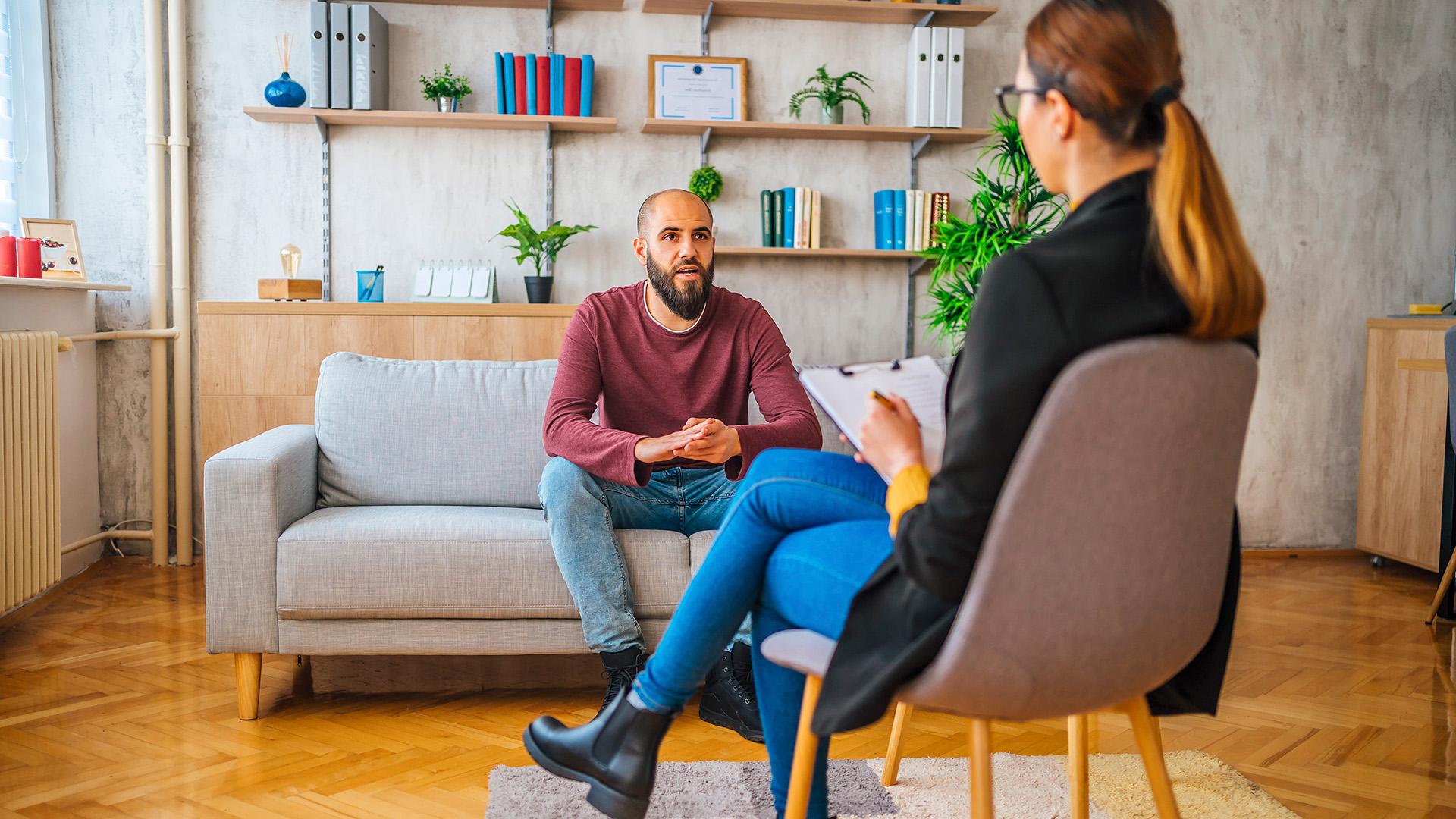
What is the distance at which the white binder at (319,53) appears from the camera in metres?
3.73

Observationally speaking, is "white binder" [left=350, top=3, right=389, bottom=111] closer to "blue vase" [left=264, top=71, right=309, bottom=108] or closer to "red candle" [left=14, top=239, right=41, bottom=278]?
"blue vase" [left=264, top=71, right=309, bottom=108]

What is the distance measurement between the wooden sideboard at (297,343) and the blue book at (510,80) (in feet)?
2.54

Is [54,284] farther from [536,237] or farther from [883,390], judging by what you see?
[883,390]

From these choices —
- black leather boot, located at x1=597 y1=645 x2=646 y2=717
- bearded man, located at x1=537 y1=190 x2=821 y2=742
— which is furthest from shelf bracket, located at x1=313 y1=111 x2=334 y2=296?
black leather boot, located at x1=597 y1=645 x2=646 y2=717

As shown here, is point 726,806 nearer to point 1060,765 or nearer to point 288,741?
point 1060,765

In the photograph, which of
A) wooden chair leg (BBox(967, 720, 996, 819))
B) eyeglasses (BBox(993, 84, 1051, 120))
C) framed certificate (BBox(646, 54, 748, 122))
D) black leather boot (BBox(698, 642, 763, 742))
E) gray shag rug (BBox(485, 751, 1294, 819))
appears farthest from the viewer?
framed certificate (BBox(646, 54, 748, 122))

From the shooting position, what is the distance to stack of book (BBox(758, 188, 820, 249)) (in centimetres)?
406

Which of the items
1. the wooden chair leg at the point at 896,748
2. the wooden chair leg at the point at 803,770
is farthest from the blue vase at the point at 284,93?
the wooden chair leg at the point at 803,770

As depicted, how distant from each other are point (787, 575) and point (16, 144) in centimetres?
356

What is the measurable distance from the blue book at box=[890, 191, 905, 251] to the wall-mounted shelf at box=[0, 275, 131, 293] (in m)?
2.74

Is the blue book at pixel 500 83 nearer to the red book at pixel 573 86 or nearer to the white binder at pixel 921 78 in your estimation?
the red book at pixel 573 86

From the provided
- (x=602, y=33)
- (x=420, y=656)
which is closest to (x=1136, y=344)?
(x=420, y=656)

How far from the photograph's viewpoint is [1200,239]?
1.02 m

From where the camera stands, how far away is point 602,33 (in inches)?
161
